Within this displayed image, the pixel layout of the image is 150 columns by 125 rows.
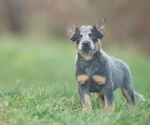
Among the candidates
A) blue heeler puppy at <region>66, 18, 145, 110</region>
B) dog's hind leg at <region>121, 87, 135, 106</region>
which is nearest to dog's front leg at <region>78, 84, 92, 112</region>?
blue heeler puppy at <region>66, 18, 145, 110</region>

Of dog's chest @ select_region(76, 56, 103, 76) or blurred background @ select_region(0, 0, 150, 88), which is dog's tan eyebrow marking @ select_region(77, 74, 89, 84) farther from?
blurred background @ select_region(0, 0, 150, 88)

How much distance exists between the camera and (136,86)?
14047mm

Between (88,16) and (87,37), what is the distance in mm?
17581

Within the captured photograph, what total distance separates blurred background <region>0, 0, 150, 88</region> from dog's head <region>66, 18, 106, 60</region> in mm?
4333

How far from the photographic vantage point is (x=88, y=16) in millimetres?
26125

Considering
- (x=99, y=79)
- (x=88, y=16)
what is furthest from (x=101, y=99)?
(x=88, y=16)

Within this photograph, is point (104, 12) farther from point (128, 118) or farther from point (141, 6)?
point (128, 118)

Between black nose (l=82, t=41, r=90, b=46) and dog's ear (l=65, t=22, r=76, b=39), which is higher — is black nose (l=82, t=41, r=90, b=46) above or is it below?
below

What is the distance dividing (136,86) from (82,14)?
13.0 m

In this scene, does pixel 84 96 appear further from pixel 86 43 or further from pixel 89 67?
pixel 86 43

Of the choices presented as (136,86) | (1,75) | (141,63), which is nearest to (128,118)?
(136,86)

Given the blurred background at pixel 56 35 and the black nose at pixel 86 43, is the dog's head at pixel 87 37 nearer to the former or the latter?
the black nose at pixel 86 43

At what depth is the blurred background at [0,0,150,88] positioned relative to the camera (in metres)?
17.5

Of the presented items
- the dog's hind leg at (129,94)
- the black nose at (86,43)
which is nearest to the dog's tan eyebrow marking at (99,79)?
the black nose at (86,43)
